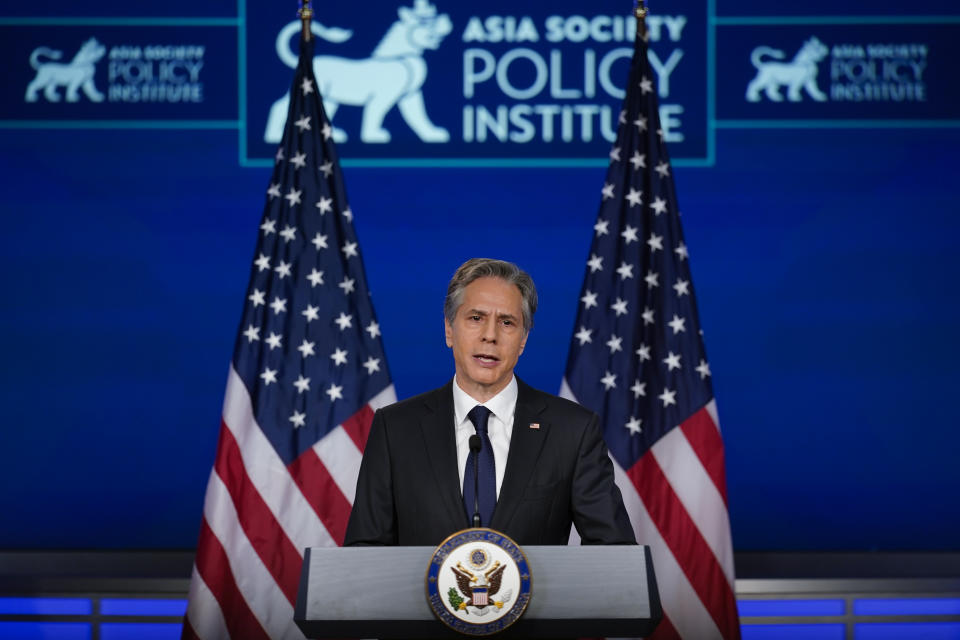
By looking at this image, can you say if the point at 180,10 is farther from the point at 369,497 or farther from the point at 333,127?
the point at 369,497

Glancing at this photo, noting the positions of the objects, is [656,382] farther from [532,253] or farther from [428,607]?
[428,607]

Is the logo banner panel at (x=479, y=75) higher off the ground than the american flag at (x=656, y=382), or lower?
higher

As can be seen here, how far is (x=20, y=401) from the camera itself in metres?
4.21

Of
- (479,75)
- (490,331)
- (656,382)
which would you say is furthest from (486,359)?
(479,75)

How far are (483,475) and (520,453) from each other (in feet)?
0.25

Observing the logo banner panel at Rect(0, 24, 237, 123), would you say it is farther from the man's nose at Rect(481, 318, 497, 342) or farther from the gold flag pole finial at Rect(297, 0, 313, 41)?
the man's nose at Rect(481, 318, 497, 342)

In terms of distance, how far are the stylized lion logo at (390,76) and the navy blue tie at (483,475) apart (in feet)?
8.48

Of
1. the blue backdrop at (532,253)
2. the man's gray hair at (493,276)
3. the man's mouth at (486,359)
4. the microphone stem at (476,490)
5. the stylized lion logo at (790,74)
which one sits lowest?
the microphone stem at (476,490)

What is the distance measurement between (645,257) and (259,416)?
135 centimetres

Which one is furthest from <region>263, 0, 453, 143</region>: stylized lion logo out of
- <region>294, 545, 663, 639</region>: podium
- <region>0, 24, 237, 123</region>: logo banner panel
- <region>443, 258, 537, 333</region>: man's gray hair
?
<region>294, 545, 663, 639</region>: podium

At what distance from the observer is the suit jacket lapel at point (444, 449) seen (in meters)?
1.81

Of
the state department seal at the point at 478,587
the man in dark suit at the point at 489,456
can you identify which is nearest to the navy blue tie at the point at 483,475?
the man in dark suit at the point at 489,456

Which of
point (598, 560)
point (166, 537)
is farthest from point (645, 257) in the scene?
point (166, 537)

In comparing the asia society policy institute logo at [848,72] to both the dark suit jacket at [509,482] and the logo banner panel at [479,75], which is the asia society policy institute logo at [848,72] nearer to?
the logo banner panel at [479,75]
